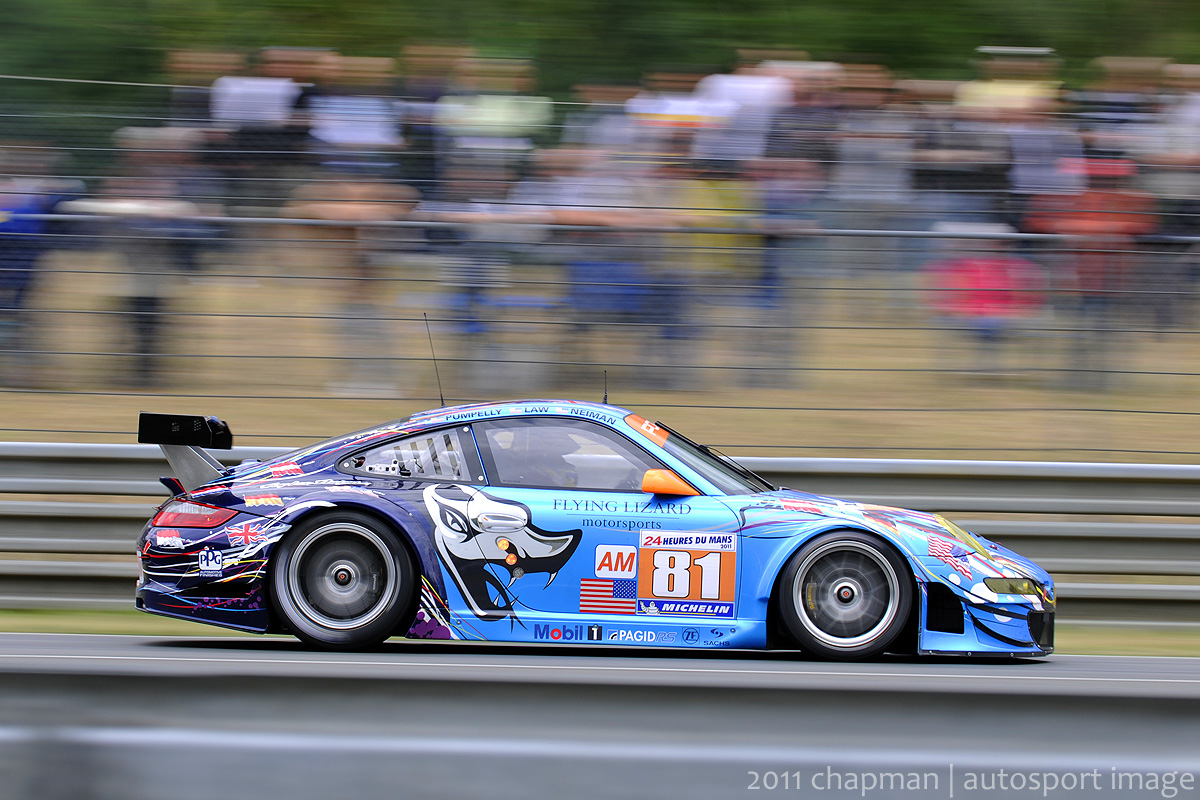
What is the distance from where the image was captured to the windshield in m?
5.57

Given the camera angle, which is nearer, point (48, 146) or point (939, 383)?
point (939, 383)

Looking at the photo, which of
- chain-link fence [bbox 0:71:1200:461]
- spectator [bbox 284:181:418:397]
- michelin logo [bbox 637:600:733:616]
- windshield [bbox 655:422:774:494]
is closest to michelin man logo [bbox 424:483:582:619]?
michelin logo [bbox 637:600:733:616]

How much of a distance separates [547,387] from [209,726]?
4.72m

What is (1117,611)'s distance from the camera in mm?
6688

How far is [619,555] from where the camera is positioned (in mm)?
5262

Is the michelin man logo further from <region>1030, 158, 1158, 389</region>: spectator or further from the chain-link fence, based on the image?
<region>1030, 158, 1158, 389</region>: spectator

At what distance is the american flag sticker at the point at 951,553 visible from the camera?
523 centimetres

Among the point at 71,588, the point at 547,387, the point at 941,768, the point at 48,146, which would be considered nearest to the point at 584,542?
the point at 547,387

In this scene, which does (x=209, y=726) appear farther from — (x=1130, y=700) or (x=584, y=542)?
(x=584, y=542)

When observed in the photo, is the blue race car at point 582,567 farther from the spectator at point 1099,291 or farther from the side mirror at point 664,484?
the spectator at point 1099,291

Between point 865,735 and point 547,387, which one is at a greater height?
point 547,387

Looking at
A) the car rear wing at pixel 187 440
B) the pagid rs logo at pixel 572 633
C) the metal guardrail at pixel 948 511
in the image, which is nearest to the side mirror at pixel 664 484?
the pagid rs logo at pixel 572 633

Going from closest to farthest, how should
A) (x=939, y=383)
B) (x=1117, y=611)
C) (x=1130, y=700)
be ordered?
1. (x=1130, y=700)
2. (x=1117, y=611)
3. (x=939, y=383)

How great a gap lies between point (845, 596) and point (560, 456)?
4.58 feet
